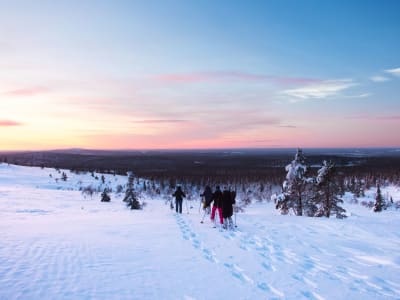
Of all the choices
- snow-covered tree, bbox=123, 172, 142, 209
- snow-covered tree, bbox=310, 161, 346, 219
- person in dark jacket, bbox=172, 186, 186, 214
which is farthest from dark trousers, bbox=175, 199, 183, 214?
snow-covered tree, bbox=310, 161, 346, 219

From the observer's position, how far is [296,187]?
32.0 meters

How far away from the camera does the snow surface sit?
19.5ft

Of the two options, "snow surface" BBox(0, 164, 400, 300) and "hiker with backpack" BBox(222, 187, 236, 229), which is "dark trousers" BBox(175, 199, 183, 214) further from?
"snow surface" BBox(0, 164, 400, 300)

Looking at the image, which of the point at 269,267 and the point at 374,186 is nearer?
the point at 269,267

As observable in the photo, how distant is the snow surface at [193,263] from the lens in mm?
5941

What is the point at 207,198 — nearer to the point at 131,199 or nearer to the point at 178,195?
the point at 178,195

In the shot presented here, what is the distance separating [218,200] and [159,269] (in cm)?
711

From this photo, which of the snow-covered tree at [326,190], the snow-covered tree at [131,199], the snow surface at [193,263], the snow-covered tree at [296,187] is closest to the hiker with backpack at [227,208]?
the snow surface at [193,263]

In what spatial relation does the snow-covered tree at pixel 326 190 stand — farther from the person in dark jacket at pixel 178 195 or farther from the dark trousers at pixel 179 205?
the person in dark jacket at pixel 178 195

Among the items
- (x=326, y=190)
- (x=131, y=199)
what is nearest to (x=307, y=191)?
(x=326, y=190)

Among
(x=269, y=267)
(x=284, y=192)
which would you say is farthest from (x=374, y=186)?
(x=269, y=267)

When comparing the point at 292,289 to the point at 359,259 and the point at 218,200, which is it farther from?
the point at 218,200

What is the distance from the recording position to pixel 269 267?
7617 mm

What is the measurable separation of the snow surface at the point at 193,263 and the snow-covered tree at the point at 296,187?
19.3 metres
